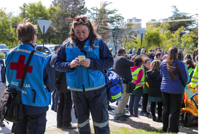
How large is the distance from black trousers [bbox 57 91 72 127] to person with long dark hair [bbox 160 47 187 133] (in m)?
2.25

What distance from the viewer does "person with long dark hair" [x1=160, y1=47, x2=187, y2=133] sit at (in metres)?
5.19

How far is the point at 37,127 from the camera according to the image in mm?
3066

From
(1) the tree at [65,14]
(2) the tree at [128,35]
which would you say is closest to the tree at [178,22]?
(2) the tree at [128,35]

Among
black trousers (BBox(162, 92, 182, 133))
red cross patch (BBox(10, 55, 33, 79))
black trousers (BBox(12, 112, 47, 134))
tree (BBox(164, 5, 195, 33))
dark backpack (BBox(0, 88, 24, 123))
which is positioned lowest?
black trousers (BBox(162, 92, 182, 133))

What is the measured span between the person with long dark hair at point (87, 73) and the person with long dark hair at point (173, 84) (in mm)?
2306

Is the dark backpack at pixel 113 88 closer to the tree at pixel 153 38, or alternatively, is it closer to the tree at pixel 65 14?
the tree at pixel 65 14

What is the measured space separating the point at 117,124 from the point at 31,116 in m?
3.51

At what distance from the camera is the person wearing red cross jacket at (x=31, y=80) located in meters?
3.04

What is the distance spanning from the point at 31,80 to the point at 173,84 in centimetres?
337

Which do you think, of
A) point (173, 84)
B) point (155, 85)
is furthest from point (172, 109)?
point (155, 85)

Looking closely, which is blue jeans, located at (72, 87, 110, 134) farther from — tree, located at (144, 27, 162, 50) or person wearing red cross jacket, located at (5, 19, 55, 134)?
tree, located at (144, 27, 162, 50)

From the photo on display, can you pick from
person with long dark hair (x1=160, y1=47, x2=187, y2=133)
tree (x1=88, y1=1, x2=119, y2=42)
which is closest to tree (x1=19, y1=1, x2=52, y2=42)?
tree (x1=88, y1=1, x2=119, y2=42)

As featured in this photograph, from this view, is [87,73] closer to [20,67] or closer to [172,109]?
[20,67]

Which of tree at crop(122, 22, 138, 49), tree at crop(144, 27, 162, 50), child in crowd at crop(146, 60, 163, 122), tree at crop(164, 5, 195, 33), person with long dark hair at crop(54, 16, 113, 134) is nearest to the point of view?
person with long dark hair at crop(54, 16, 113, 134)
